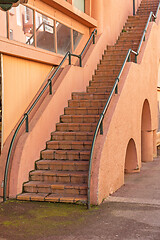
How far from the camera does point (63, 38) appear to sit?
1125 centimetres

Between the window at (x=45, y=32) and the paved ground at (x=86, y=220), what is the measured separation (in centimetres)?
457

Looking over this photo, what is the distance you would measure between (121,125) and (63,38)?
3.77 meters

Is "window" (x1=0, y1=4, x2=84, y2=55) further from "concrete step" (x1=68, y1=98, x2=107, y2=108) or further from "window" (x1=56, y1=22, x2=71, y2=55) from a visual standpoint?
"concrete step" (x1=68, y1=98, x2=107, y2=108)

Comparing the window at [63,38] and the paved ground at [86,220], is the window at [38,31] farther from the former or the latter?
the paved ground at [86,220]

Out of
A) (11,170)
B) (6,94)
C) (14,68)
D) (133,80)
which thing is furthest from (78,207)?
(133,80)

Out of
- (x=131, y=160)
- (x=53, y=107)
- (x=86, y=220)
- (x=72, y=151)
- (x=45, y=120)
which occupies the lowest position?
(x=86, y=220)

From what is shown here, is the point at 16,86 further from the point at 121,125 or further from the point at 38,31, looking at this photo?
the point at 121,125

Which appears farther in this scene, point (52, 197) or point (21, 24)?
point (21, 24)

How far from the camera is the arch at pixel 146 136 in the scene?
13.2 m

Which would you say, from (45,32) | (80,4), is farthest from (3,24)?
(80,4)

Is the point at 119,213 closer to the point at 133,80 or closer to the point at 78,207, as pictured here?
the point at 78,207

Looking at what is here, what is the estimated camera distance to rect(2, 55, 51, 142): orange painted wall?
27.1ft

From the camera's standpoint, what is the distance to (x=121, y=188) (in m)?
8.68

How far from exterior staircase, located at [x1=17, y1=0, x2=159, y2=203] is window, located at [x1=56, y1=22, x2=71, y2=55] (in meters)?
1.38
